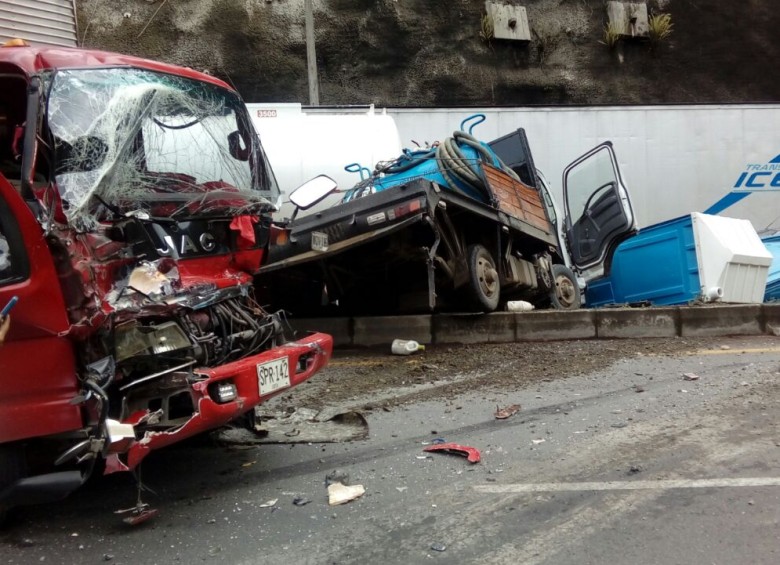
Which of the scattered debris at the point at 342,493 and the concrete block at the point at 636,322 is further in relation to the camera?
the concrete block at the point at 636,322

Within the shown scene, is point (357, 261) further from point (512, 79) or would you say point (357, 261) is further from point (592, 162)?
point (512, 79)

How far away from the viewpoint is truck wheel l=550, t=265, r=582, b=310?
8766mm

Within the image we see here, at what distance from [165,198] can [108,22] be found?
50.3 ft

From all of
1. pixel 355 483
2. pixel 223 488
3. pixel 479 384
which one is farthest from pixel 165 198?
pixel 479 384

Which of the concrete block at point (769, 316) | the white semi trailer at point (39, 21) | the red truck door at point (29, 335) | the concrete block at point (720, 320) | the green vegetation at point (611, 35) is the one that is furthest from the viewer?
the green vegetation at point (611, 35)

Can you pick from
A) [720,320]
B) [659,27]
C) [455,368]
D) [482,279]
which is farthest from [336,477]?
[659,27]

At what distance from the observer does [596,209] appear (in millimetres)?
9445

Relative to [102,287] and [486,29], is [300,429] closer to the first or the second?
[102,287]

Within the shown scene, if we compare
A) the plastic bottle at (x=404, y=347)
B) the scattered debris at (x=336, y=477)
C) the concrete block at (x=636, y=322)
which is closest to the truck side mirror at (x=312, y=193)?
the scattered debris at (x=336, y=477)

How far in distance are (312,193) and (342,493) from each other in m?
2.07

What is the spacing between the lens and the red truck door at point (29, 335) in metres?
2.76

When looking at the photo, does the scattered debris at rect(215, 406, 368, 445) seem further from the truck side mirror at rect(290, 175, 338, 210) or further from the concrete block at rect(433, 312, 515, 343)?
the concrete block at rect(433, 312, 515, 343)

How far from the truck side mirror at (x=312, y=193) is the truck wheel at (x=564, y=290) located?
4973 millimetres

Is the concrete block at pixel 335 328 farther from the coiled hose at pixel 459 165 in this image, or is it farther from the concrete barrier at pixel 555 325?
the coiled hose at pixel 459 165
